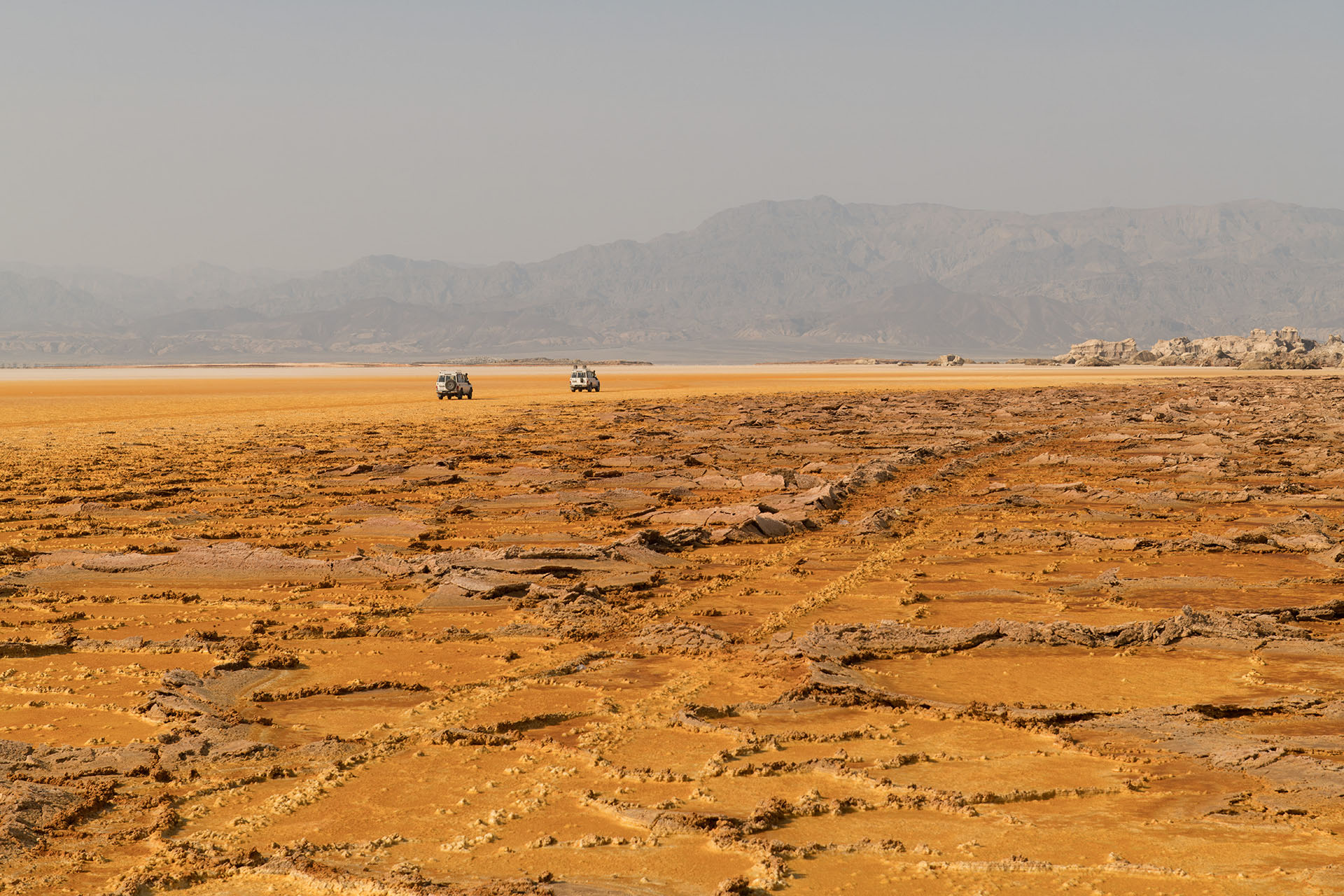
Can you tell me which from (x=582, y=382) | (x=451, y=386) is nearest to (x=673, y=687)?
(x=451, y=386)

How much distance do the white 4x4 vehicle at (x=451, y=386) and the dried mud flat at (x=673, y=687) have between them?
3804 centimetres

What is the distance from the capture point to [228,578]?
485 inches

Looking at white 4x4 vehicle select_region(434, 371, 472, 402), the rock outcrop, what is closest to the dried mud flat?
white 4x4 vehicle select_region(434, 371, 472, 402)

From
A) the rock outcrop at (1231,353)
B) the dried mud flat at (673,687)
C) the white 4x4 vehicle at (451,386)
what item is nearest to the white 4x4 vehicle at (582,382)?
the white 4x4 vehicle at (451,386)

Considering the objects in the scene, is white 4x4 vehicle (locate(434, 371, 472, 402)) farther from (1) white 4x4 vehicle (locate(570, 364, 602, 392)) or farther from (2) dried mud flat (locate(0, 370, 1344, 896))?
(2) dried mud flat (locate(0, 370, 1344, 896))

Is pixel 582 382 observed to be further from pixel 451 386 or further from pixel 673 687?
pixel 673 687

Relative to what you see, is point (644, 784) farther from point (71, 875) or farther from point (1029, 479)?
point (1029, 479)

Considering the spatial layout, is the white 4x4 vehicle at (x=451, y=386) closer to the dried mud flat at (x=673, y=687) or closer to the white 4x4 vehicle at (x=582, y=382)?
the white 4x4 vehicle at (x=582, y=382)

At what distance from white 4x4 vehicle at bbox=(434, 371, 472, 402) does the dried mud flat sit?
38.0 metres

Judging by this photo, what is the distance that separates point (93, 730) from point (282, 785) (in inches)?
72.6

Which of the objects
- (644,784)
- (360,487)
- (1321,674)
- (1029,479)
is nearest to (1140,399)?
(1029,479)

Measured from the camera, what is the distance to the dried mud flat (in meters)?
5.33

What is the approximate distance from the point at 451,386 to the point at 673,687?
5226 cm

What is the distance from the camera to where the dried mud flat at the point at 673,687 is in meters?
5.33
